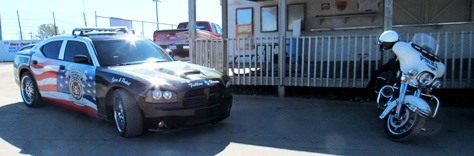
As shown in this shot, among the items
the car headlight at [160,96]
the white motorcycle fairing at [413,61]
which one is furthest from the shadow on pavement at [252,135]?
the white motorcycle fairing at [413,61]

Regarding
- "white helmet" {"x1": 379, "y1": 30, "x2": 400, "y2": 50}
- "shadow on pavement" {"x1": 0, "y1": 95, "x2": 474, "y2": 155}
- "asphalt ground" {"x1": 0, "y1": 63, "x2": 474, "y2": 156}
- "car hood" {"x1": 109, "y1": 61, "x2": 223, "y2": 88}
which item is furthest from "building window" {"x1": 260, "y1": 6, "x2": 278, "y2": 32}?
"white helmet" {"x1": 379, "y1": 30, "x2": 400, "y2": 50}

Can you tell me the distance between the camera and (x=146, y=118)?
5.15m

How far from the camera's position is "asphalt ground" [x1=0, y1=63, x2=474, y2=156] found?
4.92 metres

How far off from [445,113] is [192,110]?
178 inches

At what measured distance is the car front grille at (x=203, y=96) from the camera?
515 cm

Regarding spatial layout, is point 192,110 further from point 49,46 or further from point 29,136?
point 49,46

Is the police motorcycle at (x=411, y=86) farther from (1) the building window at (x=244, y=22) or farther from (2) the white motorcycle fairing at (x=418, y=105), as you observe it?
(1) the building window at (x=244, y=22)

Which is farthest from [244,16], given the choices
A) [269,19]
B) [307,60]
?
[307,60]

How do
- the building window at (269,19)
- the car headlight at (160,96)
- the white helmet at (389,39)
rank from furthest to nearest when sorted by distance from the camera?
the building window at (269,19) < the white helmet at (389,39) < the car headlight at (160,96)

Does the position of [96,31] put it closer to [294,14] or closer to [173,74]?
[173,74]

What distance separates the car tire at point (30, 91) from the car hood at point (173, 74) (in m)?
2.62

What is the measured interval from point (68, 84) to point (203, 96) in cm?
247

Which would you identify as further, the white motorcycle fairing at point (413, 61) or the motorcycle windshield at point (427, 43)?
the motorcycle windshield at point (427, 43)

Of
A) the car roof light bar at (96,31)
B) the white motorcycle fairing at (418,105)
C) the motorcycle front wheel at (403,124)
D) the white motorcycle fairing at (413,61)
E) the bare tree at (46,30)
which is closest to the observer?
the white motorcycle fairing at (418,105)
